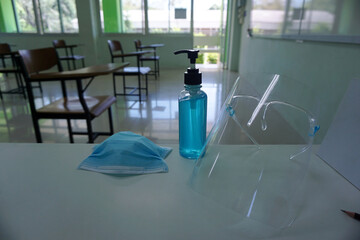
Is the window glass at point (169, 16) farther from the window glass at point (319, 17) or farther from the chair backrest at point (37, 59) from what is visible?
the chair backrest at point (37, 59)

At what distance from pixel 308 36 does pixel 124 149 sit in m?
2.21

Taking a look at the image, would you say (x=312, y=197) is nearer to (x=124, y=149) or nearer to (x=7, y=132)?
(x=124, y=149)

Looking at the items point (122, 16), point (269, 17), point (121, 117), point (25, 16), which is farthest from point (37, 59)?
point (25, 16)

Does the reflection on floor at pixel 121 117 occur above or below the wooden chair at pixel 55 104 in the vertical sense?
below

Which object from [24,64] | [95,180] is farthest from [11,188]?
[24,64]

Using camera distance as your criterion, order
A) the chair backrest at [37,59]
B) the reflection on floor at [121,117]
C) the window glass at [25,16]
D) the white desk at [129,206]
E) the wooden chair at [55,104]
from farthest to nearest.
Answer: the window glass at [25,16]
the reflection on floor at [121,117]
the chair backrest at [37,59]
the wooden chair at [55,104]
the white desk at [129,206]

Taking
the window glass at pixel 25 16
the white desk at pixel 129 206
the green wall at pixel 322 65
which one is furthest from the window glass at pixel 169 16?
the white desk at pixel 129 206

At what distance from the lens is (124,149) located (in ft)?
1.81

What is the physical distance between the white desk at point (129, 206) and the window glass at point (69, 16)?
7.20 meters

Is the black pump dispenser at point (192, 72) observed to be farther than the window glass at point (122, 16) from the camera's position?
No

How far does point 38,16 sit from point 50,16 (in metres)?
0.32

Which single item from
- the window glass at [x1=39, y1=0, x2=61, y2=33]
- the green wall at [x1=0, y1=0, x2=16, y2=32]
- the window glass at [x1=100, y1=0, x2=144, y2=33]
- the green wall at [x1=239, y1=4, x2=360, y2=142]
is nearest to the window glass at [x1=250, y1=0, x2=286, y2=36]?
the green wall at [x1=239, y1=4, x2=360, y2=142]

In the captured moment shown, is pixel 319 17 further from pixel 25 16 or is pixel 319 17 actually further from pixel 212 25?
pixel 25 16

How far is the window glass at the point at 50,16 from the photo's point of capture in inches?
259
